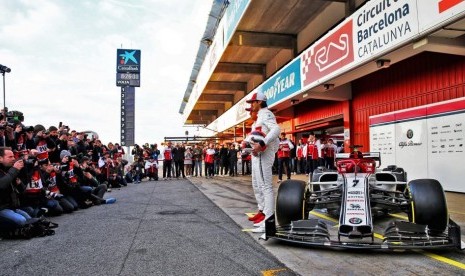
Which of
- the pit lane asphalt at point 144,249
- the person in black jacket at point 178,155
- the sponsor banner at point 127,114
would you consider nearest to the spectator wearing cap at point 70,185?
the pit lane asphalt at point 144,249

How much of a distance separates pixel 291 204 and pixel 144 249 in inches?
68.0

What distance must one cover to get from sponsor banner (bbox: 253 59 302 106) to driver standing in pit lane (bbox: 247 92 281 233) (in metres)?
7.10

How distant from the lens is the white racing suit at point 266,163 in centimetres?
478

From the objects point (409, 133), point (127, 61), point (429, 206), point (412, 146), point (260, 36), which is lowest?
point (429, 206)

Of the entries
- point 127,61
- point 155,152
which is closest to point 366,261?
point 155,152

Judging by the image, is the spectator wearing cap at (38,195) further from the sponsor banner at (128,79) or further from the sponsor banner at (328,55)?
the sponsor banner at (128,79)

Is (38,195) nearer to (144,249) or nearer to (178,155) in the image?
(144,249)

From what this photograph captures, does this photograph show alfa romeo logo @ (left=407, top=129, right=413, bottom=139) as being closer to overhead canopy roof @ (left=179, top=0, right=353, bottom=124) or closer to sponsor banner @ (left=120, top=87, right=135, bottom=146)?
overhead canopy roof @ (left=179, top=0, right=353, bottom=124)

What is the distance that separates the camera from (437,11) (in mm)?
6027

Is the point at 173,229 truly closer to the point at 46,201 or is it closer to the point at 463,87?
the point at 46,201

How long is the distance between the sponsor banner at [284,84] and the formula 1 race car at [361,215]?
7706mm

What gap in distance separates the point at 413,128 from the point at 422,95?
91 centimetres

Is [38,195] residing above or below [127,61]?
below

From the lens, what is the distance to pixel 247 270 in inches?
126
